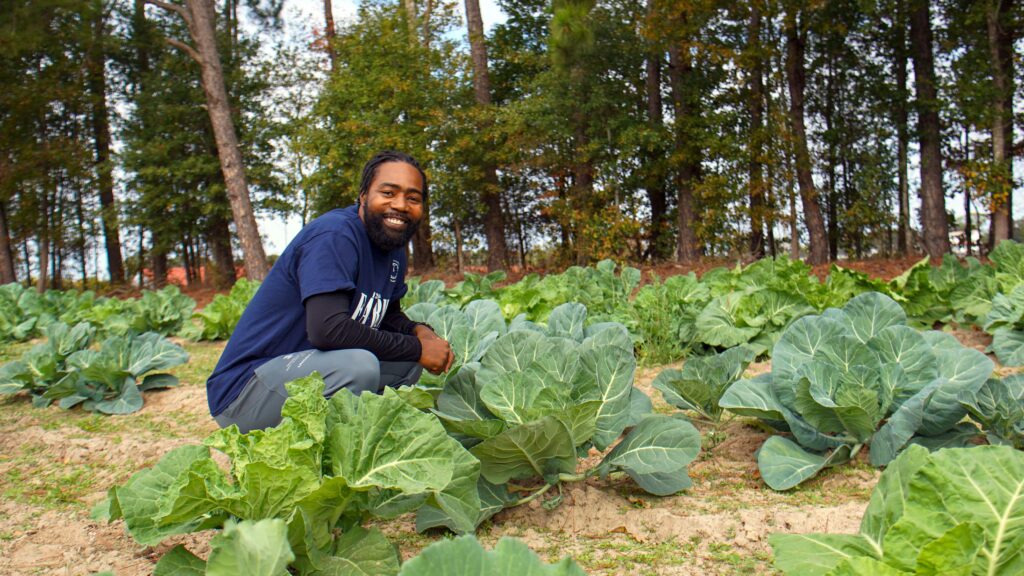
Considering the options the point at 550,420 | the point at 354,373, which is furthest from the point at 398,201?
the point at 550,420

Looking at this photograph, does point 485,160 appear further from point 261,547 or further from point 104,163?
point 261,547

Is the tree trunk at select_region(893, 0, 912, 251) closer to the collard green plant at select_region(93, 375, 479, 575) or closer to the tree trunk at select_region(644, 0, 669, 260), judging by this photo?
the tree trunk at select_region(644, 0, 669, 260)

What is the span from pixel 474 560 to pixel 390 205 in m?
1.95

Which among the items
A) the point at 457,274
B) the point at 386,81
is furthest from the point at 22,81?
the point at 457,274

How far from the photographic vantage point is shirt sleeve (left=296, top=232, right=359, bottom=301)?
8.25 ft

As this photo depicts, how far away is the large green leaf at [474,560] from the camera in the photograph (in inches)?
41.6

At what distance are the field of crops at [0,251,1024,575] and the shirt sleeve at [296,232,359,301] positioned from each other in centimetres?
52

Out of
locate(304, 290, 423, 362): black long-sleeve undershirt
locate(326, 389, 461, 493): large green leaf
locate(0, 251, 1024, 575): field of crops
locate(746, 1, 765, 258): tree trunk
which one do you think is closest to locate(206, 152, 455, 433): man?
locate(304, 290, 423, 362): black long-sleeve undershirt

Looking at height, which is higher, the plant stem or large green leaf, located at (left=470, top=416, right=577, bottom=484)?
large green leaf, located at (left=470, top=416, right=577, bottom=484)

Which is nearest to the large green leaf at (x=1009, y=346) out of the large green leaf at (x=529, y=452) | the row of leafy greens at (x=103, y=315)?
the large green leaf at (x=529, y=452)

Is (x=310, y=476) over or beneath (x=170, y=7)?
beneath

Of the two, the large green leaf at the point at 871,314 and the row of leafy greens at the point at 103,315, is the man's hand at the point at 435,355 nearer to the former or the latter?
the large green leaf at the point at 871,314

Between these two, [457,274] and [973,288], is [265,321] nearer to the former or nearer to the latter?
[973,288]

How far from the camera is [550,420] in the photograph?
6.44ft
